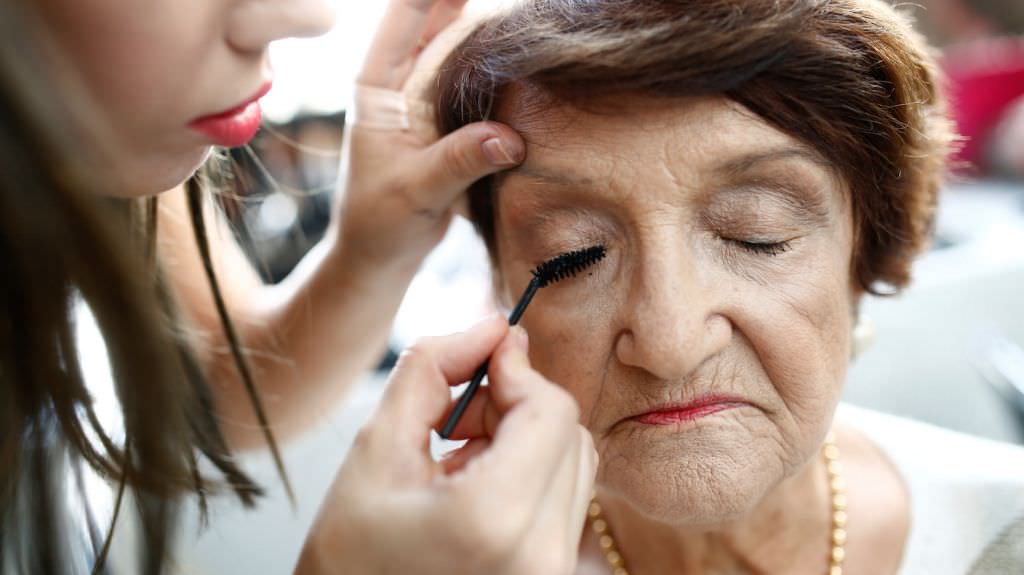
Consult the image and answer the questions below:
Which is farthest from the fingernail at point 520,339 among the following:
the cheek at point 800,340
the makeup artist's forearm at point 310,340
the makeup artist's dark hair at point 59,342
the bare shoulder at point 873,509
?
the bare shoulder at point 873,509

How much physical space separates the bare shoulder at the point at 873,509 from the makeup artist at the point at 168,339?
487 mm

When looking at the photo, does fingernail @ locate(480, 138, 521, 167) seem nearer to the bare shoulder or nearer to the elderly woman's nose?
the elderly woman's nose

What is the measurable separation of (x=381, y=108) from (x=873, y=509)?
2.63ft

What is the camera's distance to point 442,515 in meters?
0.68

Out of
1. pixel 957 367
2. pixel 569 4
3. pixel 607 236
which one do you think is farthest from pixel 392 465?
pixel 957 367

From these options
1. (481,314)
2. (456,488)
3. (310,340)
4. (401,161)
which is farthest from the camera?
(481,314)

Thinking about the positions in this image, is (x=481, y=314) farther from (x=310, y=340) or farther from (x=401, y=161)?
(x=401, y=161)

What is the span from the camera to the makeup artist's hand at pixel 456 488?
68 centimetres

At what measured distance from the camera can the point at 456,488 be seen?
68 cm

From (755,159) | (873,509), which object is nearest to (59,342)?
(755,159)

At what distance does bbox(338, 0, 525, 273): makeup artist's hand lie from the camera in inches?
41.4

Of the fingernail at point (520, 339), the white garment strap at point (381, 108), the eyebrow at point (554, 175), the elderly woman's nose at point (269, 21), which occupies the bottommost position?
the fingernail at point (520, 339)

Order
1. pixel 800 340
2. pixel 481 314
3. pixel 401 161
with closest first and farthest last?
1. pixel 800 340
2. pixel 401 161
3. pixel 481 314

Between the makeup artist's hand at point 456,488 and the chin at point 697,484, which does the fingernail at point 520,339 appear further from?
the chin at point 697,484
